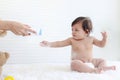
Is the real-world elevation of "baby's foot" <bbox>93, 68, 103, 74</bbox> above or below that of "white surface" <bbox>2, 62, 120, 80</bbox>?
above

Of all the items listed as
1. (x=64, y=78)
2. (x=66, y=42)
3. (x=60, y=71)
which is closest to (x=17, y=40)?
(x=66, y=42)

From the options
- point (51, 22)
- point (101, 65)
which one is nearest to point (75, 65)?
point (101, 65)

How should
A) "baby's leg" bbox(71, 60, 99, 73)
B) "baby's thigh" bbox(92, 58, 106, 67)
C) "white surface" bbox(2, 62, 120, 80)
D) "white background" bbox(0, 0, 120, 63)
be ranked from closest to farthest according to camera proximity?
"white surface" bbox(2, 62, 120, 80)
"baby's leg" bbox(71, 60, 99, 73)
"baby's thigh" bbox(92, 58, 106, 67)
"white background" bbox(0, 0, 120, 63)

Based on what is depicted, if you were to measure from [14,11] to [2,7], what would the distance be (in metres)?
0.08

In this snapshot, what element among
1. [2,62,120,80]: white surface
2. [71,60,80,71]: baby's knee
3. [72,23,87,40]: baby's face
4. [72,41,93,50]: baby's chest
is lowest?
[2,62,120,80]: white surface

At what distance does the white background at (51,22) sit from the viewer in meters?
1.62

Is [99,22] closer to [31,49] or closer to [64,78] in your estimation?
[31,49]

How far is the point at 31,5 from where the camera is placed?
164cm

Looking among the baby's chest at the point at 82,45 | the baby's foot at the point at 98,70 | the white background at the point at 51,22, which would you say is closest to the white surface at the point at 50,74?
the baby's foot at the point at 98,70

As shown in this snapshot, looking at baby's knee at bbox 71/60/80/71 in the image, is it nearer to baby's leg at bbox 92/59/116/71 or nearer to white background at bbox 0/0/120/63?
baby's leg at bbox 92/59/116/71

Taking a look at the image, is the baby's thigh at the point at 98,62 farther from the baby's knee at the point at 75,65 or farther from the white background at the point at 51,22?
the white background at the point at 51,22

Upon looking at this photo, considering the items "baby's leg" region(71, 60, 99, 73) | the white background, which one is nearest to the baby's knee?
"baby's leg" region(71, 60, 99, 73)

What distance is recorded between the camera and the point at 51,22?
1.68m

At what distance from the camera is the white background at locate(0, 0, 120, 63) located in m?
1.62
